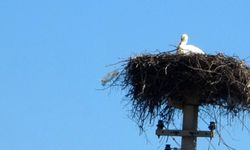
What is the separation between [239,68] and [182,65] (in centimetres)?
78

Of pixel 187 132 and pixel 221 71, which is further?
pixel 221 71

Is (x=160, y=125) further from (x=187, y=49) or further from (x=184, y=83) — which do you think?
(x=187, y=49)

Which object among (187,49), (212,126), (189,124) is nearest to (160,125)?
(189,124)

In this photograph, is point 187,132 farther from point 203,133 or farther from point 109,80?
point 109,80

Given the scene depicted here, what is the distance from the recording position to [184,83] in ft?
28.2

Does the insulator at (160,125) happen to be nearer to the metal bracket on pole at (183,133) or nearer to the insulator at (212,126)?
the metal bracket on pole at (183,133)

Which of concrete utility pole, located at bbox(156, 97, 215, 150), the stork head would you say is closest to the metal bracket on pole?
concrete utility pole, located at bbox(156, 97, 215, 150)

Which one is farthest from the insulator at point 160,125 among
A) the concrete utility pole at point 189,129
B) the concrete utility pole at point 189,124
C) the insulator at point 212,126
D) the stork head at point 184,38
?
the stork head at point 184,38

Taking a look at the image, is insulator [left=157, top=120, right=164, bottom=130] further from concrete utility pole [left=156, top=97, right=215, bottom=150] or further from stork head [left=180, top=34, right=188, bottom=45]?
stork head [left=180, top=34, right=188, bottom=45]

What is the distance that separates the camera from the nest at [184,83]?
8.46m

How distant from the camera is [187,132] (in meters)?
8.07

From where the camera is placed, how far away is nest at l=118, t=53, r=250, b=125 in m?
8.46

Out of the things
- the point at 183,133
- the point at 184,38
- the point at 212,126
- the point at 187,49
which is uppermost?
the point at 184,38

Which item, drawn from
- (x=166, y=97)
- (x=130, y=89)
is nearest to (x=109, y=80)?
(x=130, y=89)
